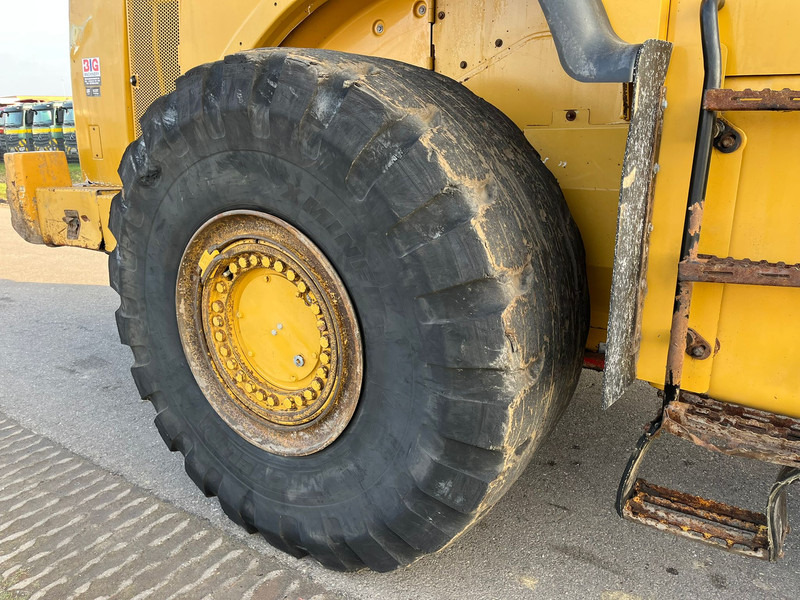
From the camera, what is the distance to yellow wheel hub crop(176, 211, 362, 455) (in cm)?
191

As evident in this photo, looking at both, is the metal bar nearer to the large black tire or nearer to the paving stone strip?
the large black tire

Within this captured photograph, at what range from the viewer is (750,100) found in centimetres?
142

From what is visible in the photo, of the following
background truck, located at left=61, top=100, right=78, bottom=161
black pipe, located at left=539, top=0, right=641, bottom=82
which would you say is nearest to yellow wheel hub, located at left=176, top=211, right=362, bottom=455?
black pipe, located at left=539, top=0, right=641, bottom=82

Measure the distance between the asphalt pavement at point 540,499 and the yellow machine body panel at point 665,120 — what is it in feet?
2.28

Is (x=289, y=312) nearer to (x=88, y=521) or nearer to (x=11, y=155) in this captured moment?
(x=88, y=521)

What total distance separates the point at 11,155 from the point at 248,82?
8.21ft

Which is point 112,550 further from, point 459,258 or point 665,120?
point 665,120

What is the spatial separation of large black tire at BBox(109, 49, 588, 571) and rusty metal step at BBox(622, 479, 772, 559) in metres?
0.32

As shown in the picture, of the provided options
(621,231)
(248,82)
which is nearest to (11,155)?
(248,82)

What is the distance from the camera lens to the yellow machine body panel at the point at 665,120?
4.96ft

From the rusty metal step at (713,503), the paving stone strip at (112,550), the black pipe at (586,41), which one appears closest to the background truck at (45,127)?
the paving stone strip at (112,550)

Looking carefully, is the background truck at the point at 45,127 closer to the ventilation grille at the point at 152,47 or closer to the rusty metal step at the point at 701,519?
the ventilation grille at the point at 152,47

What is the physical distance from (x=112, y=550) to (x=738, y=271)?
2112mm

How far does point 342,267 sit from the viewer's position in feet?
5.91
